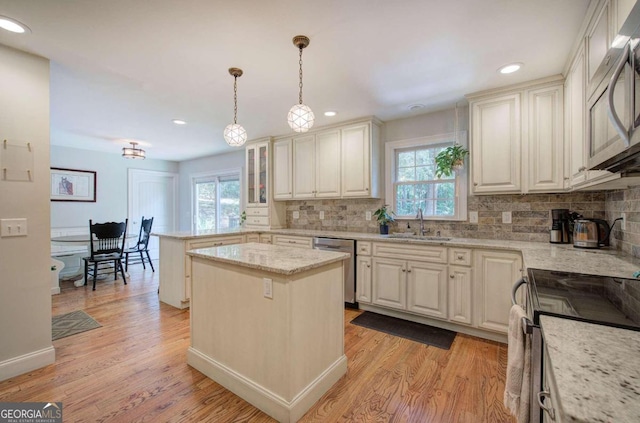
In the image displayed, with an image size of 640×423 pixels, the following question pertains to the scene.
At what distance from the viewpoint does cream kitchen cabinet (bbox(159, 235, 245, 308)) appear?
3412mm

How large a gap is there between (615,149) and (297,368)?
1835 millimetres

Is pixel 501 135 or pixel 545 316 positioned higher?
pixel 501 135

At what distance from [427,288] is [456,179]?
1.33 meters

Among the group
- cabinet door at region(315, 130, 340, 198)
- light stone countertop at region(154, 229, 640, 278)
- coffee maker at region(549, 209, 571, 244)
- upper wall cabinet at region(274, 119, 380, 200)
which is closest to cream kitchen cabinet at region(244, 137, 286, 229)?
upper wall cabinet at region(274, 119, 380, 200)

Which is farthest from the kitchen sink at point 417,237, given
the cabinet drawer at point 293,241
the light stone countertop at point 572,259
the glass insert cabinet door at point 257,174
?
the glass insert cabinet door at point 257,174

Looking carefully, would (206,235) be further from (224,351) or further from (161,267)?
(224,351)

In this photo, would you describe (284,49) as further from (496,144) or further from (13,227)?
(13,227)

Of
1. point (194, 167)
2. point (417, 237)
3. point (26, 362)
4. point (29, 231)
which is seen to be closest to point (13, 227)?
point (29, 231)

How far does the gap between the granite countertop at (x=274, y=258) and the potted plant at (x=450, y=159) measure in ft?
6.14

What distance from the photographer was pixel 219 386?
6.44 feet

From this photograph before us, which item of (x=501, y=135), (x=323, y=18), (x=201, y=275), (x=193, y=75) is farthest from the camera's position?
(x=501, y=135)

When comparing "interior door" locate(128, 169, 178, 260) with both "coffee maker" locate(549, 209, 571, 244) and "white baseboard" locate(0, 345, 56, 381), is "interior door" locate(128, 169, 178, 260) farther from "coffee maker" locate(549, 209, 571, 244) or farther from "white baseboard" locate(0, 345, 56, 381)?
"coffee maker" locate(549, 209, 571, 244)

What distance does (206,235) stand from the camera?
141 inches

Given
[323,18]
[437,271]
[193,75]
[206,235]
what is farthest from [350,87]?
[206,235]
